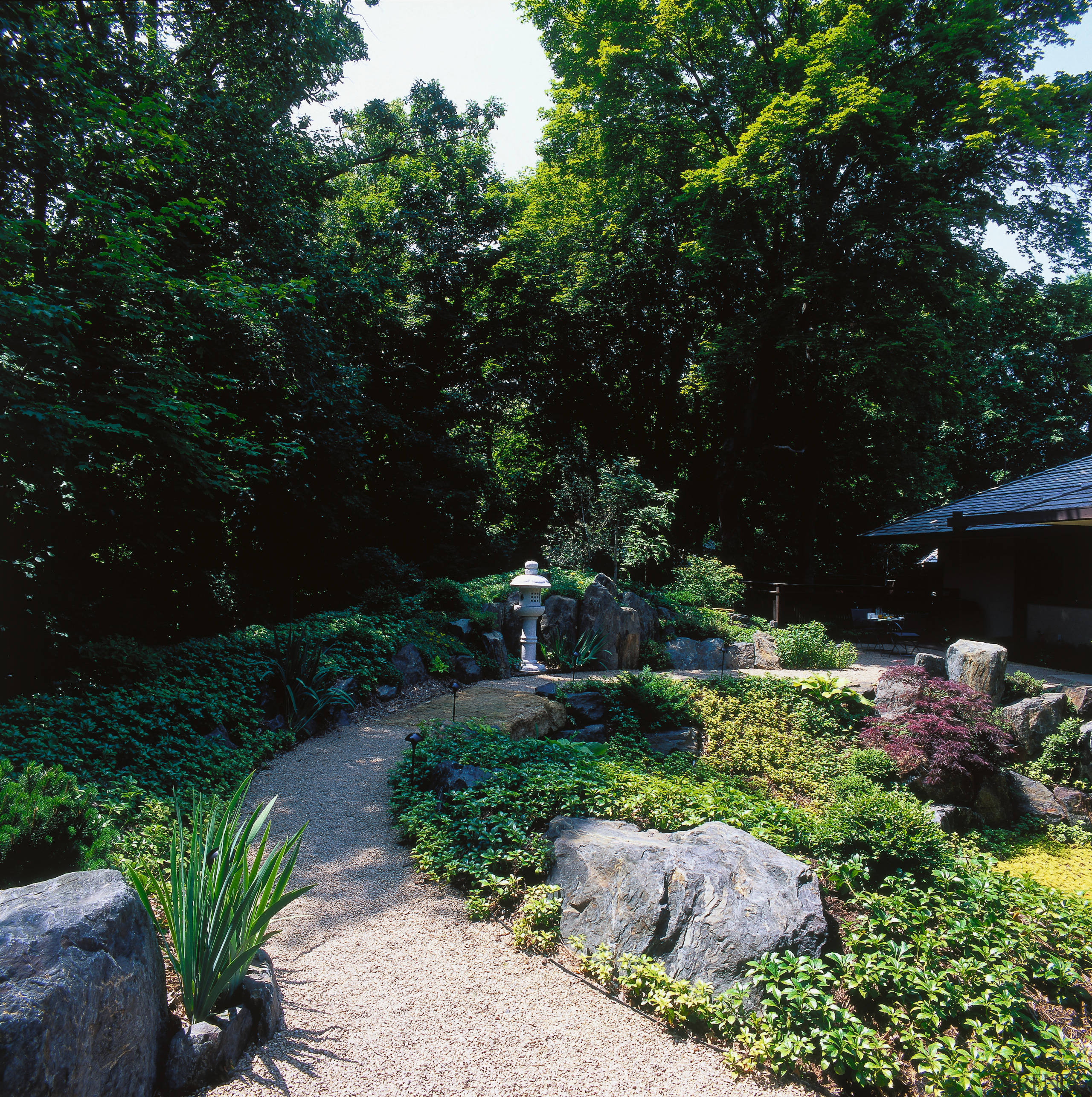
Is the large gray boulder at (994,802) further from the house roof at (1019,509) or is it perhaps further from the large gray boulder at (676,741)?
the house roof at (1019,509)

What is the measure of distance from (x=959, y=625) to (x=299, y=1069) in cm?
1449

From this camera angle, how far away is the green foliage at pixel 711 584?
41.9 ft

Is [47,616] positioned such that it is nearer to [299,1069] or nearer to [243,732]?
[243,732]

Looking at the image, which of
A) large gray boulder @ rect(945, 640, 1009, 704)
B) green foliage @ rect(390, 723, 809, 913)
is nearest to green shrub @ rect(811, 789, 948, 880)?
green foliage @ rect(390, 723, 809, 913)

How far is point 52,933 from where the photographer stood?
6.44ft

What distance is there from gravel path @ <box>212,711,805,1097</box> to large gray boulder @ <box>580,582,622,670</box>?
6202mm

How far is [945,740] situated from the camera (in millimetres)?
6047

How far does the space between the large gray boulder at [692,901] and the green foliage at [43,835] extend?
2.18m

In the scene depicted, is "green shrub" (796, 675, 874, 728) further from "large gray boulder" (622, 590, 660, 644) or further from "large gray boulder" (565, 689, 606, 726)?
"large gray boulder" (622, 590, 660, 644)

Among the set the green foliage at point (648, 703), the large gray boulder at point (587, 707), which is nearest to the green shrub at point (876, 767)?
the green foliage at point (648, 703)

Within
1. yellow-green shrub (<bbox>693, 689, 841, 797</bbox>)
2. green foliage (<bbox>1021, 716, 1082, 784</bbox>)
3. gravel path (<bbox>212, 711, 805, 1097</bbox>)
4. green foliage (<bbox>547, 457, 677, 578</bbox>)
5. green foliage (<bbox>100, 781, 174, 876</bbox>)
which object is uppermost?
green foliage (<bbox>547, 457, 677, 578</bbox>)

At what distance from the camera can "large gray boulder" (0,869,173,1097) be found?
1.79 metres

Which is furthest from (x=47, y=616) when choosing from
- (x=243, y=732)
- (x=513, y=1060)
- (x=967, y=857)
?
(x=967, y=857)

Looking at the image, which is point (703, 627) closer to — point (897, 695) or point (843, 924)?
point (897, 695)
